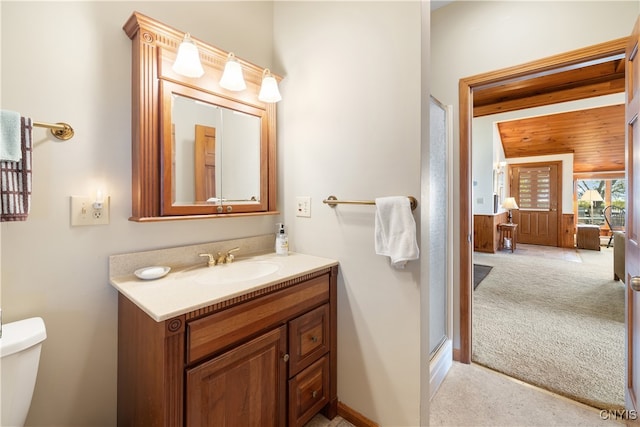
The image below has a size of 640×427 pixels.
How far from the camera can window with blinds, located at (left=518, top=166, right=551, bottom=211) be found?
663cm

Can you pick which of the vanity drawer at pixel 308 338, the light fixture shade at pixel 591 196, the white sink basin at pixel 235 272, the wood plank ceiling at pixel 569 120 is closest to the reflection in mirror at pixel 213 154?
the white sink basin at pixel 235 272

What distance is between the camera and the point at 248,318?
1.04m

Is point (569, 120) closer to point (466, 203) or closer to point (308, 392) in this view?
point (466, 203)

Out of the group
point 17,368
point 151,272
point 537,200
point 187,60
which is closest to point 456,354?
point 151,272

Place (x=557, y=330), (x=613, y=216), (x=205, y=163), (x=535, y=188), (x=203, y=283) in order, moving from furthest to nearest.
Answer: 1. (x=535, y=188)
2. (x=613, y=216)
3. (x=557, y=330)
4. (x=205, y=163)
5. (x=203, y=283)

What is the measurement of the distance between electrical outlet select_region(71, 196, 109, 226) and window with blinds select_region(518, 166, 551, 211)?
333 inches

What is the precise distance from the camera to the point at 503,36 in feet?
5.92

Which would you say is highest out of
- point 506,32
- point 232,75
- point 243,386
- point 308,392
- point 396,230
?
point 506,32

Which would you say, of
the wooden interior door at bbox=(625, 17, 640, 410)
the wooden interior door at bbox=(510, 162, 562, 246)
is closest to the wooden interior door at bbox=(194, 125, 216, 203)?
the wooden interior door at bbox=(625, 17, 640, 410)

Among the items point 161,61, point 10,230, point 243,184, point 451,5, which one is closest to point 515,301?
point 451,5

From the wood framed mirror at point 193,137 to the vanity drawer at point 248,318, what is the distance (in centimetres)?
52

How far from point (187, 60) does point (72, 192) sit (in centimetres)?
71

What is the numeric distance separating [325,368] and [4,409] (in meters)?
1.14

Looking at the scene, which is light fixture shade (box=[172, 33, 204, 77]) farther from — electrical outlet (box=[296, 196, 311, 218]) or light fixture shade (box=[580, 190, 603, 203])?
light fixture shade (box=[580, 190, 603, 203])
